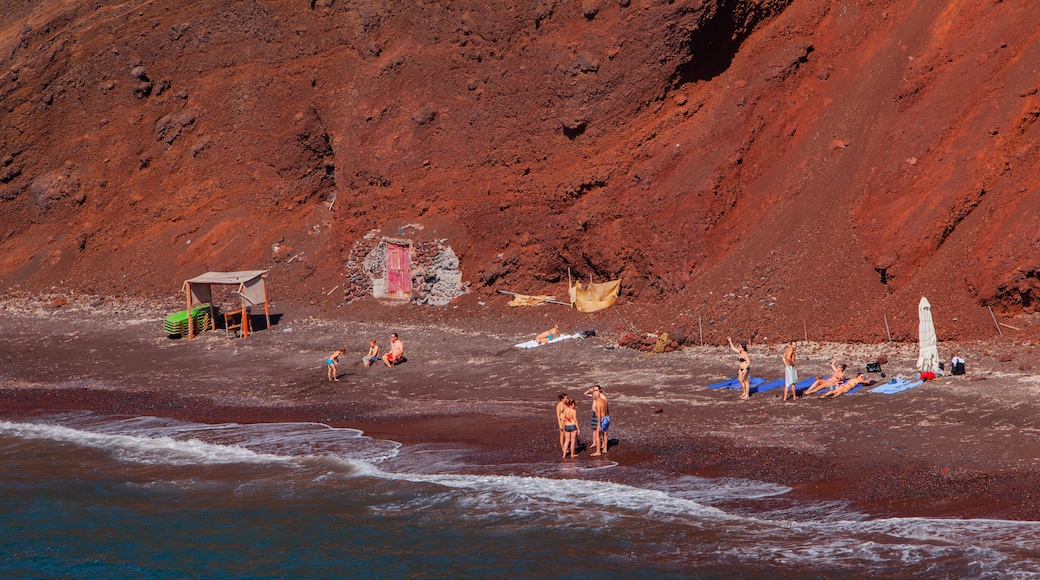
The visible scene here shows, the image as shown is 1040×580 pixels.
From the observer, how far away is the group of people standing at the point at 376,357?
73.3 feet

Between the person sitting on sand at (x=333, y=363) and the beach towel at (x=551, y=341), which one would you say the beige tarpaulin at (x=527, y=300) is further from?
the person sitting on sand at (x=333, y=363)

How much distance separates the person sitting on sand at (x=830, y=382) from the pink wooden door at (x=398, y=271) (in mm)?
14294

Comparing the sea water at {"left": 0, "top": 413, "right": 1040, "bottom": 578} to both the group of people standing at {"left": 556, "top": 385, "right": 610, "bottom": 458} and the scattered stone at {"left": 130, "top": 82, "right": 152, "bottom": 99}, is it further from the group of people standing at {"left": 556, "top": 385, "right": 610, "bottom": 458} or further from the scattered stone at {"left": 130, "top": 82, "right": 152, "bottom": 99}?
the scattered stone at {"left": 130, "top": 82, "right": 152, "bottom": 99}

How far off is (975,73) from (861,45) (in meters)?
4.37

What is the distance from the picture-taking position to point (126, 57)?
38500 millimetres

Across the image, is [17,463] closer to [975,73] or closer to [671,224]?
[671,224]

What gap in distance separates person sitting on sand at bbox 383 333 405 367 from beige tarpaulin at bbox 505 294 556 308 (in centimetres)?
431

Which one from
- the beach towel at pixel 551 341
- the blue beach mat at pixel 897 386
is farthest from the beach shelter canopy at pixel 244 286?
the blue beach mat at pixel 897 386

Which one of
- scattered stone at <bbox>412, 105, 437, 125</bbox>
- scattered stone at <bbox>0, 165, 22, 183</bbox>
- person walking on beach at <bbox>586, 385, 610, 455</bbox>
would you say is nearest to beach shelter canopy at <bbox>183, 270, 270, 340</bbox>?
scattered stone at <bbox>412, 105, 437, 125</bbox>

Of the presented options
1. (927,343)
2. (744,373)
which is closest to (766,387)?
(744,373)

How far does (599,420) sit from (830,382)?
473 cm

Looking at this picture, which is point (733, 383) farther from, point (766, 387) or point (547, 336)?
point (547, 336)

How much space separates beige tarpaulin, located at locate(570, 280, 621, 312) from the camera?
82.2 ft

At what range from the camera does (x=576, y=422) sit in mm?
15117
